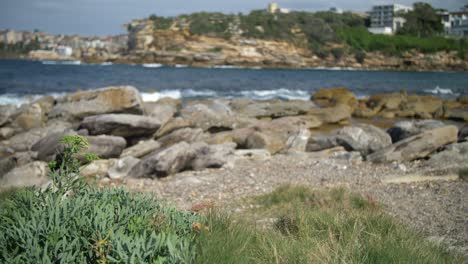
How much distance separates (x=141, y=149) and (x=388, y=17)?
456 feet

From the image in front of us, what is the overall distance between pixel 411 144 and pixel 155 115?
8.57 meters

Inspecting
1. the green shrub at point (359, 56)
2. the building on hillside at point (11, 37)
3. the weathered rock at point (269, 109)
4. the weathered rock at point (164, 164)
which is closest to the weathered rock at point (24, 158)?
the weathered rock at point (164, 164)

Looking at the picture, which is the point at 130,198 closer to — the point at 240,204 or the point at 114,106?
the point at 240,204

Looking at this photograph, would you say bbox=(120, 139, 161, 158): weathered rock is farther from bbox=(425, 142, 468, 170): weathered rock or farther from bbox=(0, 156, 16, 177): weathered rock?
bbox=(425, 142, 468, 170): weathered rock

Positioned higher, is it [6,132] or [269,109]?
[6,132]

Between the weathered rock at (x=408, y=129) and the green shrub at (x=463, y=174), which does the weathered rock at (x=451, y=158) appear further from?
the weathered rock at (x=408, y=129)

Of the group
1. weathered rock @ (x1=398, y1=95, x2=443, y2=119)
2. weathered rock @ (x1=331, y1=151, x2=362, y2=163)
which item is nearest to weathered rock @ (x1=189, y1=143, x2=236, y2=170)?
weathered rock @ (x1=331, y1=151, x2=362, y2=163)

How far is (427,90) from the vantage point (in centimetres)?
3931

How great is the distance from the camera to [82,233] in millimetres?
3182

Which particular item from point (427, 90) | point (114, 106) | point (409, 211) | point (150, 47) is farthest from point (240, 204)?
point (150, 47)

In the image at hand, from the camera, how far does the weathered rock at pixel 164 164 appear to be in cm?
1001

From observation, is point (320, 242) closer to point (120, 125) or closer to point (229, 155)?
point (229, 155)

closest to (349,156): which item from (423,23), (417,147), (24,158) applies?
(417,147)

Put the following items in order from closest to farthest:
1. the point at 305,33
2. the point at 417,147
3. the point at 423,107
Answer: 1. the point at 417,147
2. the point at 423,107
3. the point at 305,33
